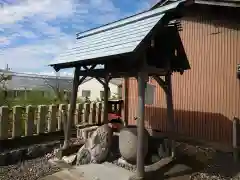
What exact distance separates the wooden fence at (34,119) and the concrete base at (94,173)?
7.99ft

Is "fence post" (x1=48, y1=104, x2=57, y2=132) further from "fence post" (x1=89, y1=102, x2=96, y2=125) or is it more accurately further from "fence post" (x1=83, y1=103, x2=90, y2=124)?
"fence post" (x1=89, y1=102, x2=96, y2=125)

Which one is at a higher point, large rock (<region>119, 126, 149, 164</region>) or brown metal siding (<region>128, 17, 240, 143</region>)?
brown metal siding (<region>128, 17, 240, 143</region>)

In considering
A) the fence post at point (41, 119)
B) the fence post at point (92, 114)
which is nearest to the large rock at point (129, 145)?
the fence post at point (41, 119)

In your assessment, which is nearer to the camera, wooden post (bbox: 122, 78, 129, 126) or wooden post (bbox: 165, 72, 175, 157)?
wooden post (bbox: 165, 72, 175, 157)

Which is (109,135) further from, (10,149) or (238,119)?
(238,119)

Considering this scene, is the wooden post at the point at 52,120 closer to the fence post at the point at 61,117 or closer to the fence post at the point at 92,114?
the fence post at the point at 61,117

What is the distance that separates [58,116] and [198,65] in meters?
5.33

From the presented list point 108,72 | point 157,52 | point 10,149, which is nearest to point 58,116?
point 10,149

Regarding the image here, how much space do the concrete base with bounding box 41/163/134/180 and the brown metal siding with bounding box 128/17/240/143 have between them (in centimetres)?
398

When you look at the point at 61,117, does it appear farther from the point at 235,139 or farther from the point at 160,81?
the point at 235,139

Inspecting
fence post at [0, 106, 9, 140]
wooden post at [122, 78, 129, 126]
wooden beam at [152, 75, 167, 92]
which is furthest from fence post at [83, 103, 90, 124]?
wooden beam at [152, 75, 167, 92]

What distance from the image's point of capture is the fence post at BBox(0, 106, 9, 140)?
23.5 feet

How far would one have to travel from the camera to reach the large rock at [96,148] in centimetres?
671

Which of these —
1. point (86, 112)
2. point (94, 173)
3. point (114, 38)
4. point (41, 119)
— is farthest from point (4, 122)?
point (114, 38)
